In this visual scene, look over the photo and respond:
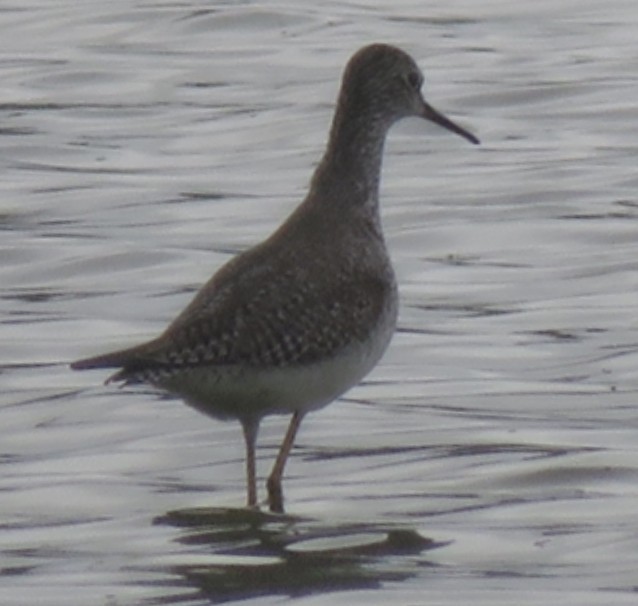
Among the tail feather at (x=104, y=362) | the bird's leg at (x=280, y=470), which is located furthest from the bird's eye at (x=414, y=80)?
the tail feather at (x=104, y=362)

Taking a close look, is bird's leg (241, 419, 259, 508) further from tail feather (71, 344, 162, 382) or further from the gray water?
tail feather (71, 344, 162, 382)

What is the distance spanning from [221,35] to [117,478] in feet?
30.4

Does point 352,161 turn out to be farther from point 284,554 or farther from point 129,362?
point 284,554

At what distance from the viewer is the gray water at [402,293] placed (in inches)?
359

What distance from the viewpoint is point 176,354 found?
30.5 feet

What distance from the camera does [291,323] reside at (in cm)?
959

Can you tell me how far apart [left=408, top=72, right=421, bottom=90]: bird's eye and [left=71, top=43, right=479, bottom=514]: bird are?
0.74ft

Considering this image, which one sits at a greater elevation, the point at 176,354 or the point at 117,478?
the point at 176,354

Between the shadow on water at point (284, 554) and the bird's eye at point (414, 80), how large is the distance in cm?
190

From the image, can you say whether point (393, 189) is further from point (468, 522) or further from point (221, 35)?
point (468, 522)

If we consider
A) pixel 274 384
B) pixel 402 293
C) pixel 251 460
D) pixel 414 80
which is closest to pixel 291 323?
pixel 274 384

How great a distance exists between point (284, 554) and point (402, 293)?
3986 millimetres

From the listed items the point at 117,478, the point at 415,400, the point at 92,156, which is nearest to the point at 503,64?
the point at 92,156

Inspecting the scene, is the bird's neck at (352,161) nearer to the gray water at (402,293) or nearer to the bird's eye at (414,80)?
the bird's eye at (414,80)
